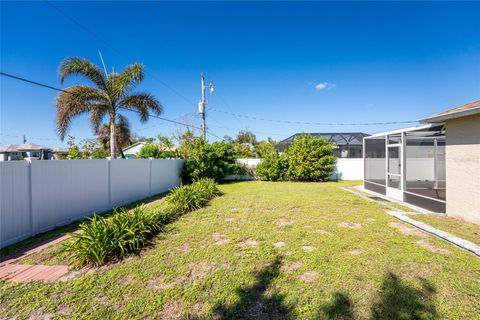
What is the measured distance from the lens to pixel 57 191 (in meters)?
4.89

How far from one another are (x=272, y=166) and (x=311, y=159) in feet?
8.11

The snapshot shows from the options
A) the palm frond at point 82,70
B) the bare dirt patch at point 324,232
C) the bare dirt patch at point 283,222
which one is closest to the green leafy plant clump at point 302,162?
the bare dirt patch at point 283,222

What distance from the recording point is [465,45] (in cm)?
998

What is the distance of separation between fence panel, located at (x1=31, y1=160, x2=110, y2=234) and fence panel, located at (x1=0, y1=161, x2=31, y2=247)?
0.15 meters

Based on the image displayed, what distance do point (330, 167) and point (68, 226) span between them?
42.2 feet

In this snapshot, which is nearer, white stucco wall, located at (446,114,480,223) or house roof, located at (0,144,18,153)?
white stucco wall, located at (446,114,480,223)

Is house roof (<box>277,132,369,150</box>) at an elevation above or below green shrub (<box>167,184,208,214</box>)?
above

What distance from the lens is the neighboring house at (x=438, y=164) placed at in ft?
16.5

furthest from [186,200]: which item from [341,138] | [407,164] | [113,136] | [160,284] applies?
[341,138]

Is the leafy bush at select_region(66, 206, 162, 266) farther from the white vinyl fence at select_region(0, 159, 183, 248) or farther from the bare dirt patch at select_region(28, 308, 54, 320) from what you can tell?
the white vinyl fence at select_region(0, 159, 183, 248)

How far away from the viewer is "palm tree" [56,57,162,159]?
832 centimetres

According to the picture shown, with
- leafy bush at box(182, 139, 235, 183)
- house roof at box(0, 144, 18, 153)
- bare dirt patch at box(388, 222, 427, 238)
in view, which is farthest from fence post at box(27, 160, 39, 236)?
house roof at box(0, 144, 18, 153)

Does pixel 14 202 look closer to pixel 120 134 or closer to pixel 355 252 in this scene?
pixel 355 252

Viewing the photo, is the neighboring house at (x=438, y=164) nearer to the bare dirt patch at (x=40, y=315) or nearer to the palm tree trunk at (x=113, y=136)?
the bare dirt patch at (x=40, y=315)
